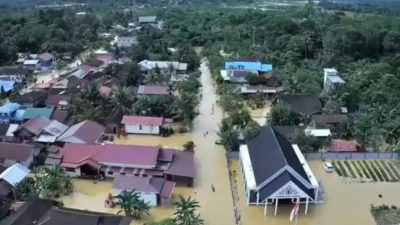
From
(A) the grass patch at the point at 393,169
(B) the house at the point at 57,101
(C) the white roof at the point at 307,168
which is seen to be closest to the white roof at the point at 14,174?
(B) the house at the point at 57,101

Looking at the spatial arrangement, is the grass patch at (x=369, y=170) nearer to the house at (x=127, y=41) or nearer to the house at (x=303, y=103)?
the house at (x=303, y=103)

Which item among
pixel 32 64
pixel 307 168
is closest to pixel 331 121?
pixel 307 168

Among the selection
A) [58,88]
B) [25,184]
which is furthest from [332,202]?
[58,88]

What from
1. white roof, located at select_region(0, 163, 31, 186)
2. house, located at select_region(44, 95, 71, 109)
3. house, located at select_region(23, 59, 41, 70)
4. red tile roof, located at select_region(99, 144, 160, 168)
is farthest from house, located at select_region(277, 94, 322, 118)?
house, located at select_region(23, 59, 41, 70)

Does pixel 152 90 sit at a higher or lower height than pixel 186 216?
higher

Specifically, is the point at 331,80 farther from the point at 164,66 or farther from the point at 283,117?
the point at 164,66

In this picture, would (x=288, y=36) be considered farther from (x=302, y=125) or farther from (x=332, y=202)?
(x=332, y=202)
